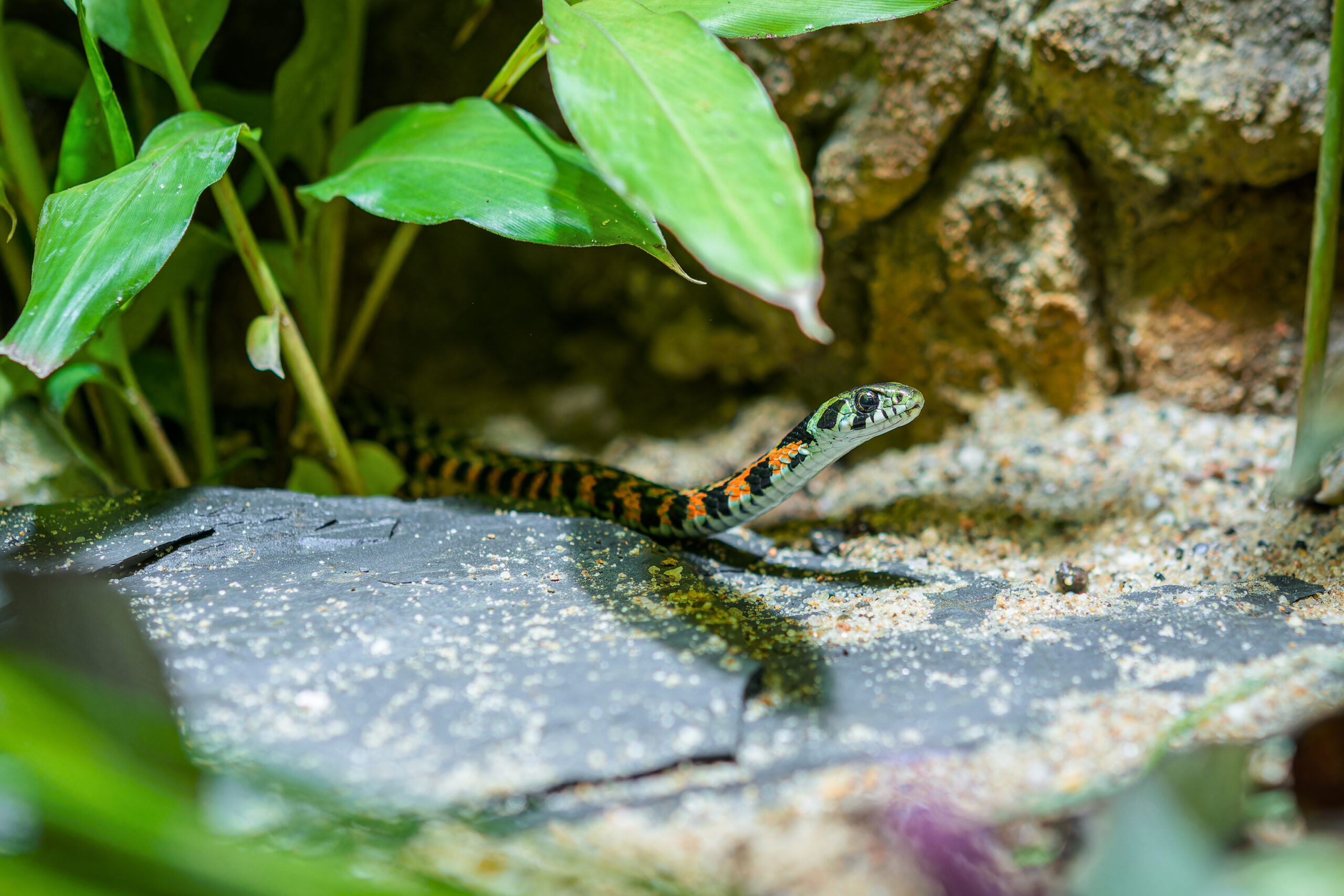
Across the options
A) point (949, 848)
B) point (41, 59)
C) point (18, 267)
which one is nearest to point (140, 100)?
point (41, 59)

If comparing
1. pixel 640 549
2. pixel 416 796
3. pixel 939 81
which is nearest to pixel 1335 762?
pixel 416 796

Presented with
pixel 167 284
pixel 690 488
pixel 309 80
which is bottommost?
pixel 690 488

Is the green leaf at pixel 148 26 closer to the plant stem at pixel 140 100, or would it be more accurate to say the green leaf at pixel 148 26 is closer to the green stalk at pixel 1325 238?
the plant stem at pixel 140 100

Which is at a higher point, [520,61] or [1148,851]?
[520,61]

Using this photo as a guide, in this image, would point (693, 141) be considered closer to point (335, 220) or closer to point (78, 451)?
point (335, 220)

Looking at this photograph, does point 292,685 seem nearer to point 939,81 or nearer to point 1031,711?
point 1031,711
